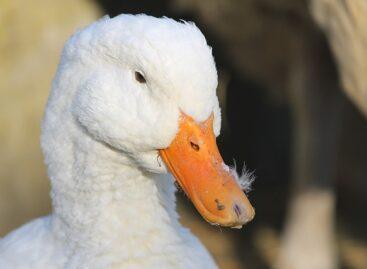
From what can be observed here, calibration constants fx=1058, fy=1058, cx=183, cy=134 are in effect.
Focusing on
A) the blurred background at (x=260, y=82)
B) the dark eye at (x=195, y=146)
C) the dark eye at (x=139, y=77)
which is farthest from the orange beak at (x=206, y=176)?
the blurred background at (x=260, y=82)

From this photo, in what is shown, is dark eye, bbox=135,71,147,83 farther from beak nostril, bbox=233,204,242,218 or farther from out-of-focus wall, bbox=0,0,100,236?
out-of-focus wall, bbox=0,0,100,236

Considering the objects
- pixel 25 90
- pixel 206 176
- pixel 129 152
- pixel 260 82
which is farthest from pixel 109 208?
pixel 260 82

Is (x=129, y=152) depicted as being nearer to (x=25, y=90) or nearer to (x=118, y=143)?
(x=118, y=143)

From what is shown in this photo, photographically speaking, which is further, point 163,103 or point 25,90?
point 25,90

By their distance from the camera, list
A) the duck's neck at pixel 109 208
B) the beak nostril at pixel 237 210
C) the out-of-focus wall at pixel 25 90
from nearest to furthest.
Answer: the beak nostril at pixel 237 210, the duck's neck at pixel 109 208, the out-of-focus wall at pixel 25 90

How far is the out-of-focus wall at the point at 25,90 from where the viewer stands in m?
4.36

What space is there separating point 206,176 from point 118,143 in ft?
0.65

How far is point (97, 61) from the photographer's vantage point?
2.15 metres

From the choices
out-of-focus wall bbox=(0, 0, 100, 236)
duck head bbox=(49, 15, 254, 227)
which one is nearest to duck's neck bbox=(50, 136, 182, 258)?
duck head bbox=(49, 15, 254, 227)

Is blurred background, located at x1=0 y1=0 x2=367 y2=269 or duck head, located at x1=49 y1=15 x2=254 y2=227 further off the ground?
duck head, located at x1=49 y1=15 x2=254 y2=227

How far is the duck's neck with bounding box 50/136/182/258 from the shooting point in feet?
7.47

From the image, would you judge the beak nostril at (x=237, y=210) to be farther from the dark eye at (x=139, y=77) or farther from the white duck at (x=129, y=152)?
the dark eye at (x=139, y=77)

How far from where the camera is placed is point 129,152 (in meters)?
2.15

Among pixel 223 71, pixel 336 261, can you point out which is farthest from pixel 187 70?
pixel 223 71
